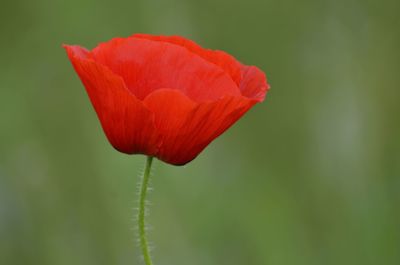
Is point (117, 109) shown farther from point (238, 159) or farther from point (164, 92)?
point (238, 159)

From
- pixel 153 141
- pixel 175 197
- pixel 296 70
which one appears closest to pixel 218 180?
pixel 175 197

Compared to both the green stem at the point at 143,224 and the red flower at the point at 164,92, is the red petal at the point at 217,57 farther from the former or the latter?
the green stem at the point at 143,224

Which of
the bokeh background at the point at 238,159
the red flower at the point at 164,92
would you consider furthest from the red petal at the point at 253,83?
the bokeh background at the point at 238,159

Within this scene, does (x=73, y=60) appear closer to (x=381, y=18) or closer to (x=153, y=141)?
(x=153, y=141)

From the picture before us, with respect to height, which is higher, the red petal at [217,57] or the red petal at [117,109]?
the red petal at [217,57]

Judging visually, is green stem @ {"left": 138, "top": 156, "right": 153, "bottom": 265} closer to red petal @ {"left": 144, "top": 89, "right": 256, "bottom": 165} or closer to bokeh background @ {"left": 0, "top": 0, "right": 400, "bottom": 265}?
red petal @ {"left": 144, "top": 89, "right": 256, "bottom": 165}

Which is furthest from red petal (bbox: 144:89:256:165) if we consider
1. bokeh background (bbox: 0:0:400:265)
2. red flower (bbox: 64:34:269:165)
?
bokeh background (bbox: 0:0:400:265)
